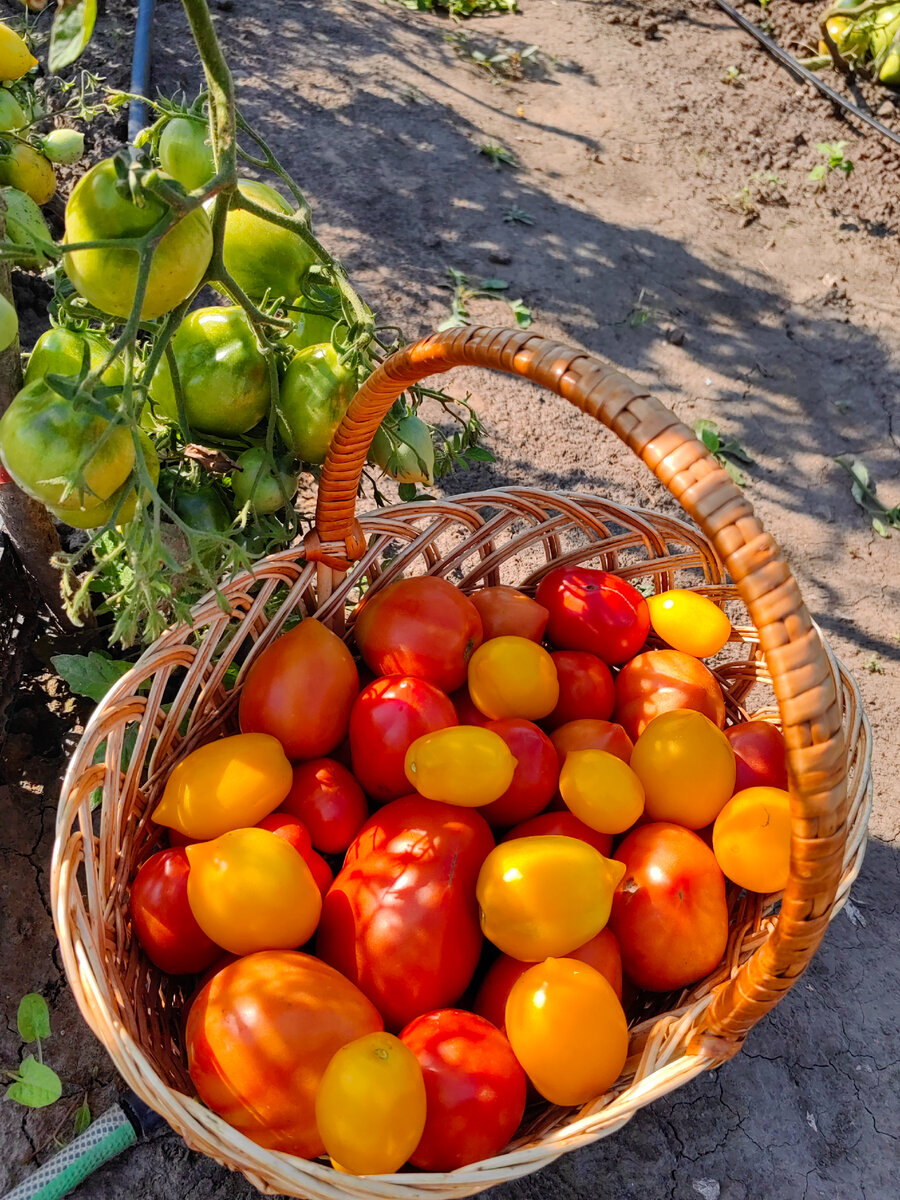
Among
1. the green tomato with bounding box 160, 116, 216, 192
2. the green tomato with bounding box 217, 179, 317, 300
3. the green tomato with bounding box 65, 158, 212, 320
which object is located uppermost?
the green tomato with bounding box 160, 116, 216, 192

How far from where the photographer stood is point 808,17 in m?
4.94

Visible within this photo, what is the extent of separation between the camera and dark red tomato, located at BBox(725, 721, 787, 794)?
1.50 metres

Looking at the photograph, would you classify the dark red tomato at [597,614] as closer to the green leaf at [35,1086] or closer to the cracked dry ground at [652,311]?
the cracked dry ground at [652,311]

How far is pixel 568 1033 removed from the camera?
1122 mm

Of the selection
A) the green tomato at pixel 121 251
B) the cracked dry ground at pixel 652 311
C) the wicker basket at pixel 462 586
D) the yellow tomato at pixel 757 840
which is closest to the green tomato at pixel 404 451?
the wicker basket at pixel 462 586

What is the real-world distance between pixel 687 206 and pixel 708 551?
2822mm

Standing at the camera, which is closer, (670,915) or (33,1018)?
(670,915)

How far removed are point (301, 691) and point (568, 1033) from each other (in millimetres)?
650

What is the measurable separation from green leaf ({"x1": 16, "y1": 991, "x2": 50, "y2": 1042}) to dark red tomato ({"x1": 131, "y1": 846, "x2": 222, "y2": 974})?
0.39 m

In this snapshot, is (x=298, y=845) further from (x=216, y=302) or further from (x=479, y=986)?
(x=216, y=302)

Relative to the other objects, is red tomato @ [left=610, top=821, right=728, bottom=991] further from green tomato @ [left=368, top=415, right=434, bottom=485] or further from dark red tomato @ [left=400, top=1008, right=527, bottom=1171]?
green tomato @ [left=368, top=415, right=434, bottom=485]

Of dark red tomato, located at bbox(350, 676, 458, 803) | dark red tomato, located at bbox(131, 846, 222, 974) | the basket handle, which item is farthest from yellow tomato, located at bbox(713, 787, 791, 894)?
dark red tomato, located at bbox(131, 846, 222, 974)

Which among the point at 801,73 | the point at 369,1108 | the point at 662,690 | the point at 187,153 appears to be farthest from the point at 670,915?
the point at 801,73

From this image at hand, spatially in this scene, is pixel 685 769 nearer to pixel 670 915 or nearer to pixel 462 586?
pixel 670 915
